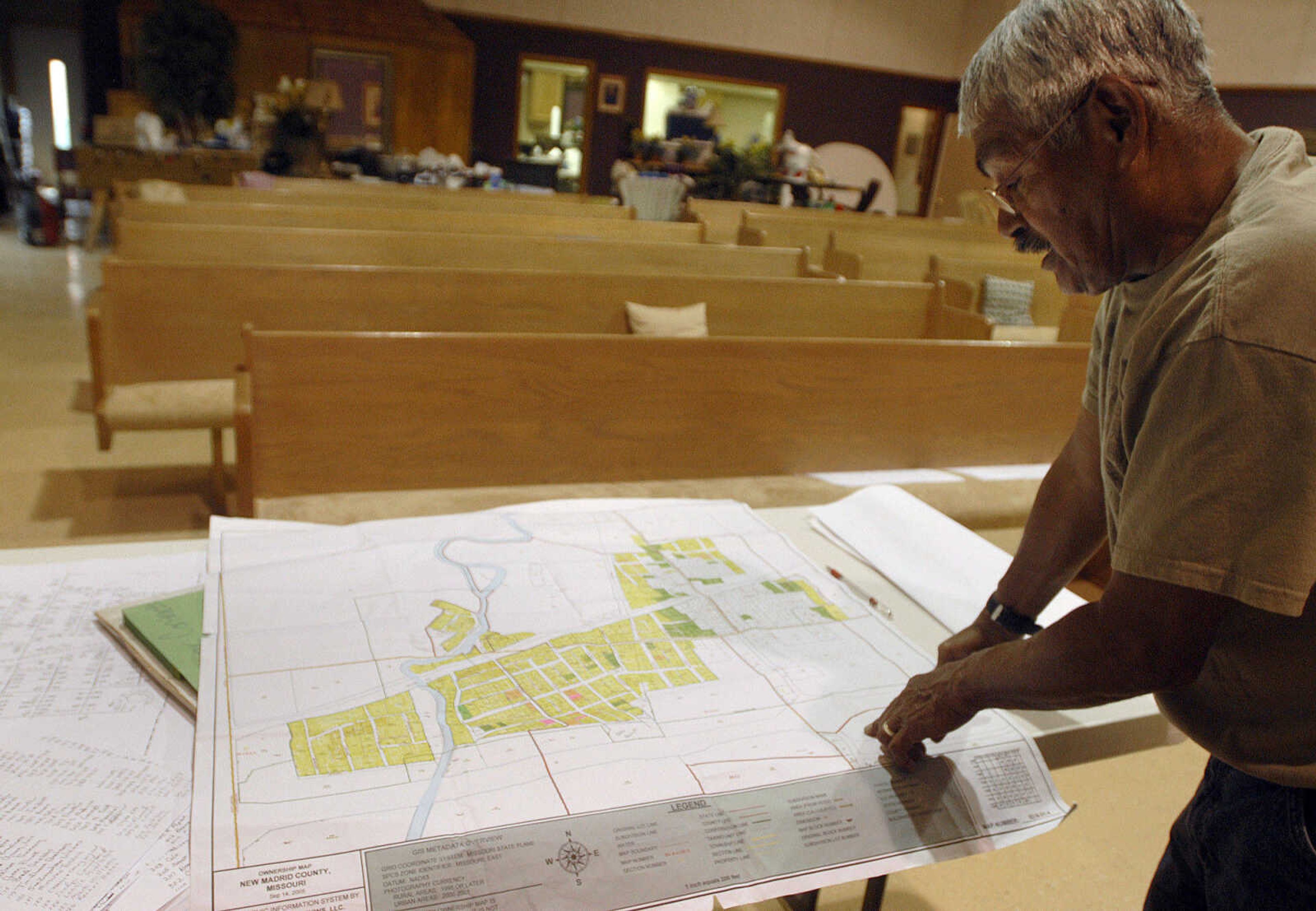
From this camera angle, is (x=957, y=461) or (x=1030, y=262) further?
(x=1030, y=262)

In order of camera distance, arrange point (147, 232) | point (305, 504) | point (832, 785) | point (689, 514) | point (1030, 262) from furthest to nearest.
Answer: point (1030, 262) → point (147, 232) → point (305, 504) → point (689, 514) → point (832, 785)

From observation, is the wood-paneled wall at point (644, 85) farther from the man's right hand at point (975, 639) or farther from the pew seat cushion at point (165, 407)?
the man's right hand at point (975, 639)

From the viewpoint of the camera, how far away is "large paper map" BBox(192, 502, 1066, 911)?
2.40ft

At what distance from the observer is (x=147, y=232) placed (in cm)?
340

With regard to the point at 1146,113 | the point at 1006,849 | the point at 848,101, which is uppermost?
the point at 848,101

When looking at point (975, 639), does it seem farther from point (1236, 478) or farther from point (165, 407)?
point (165, 407)

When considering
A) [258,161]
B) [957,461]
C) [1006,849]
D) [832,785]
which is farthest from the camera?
[258,161]

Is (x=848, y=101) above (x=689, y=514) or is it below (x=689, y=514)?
above

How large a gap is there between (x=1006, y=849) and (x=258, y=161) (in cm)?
908

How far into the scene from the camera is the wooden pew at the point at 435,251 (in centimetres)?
345

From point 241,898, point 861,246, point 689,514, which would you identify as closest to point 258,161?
point 861,246

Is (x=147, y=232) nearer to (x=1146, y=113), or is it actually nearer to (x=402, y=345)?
(x=402, y=345)

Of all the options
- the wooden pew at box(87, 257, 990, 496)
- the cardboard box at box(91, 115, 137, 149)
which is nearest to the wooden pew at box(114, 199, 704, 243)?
the wooden pew at box(87, 257, 990, 496)

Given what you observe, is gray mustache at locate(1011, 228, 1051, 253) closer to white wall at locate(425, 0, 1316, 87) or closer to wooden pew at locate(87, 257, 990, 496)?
wooden pew at locate(87, 257, 990, 496)
